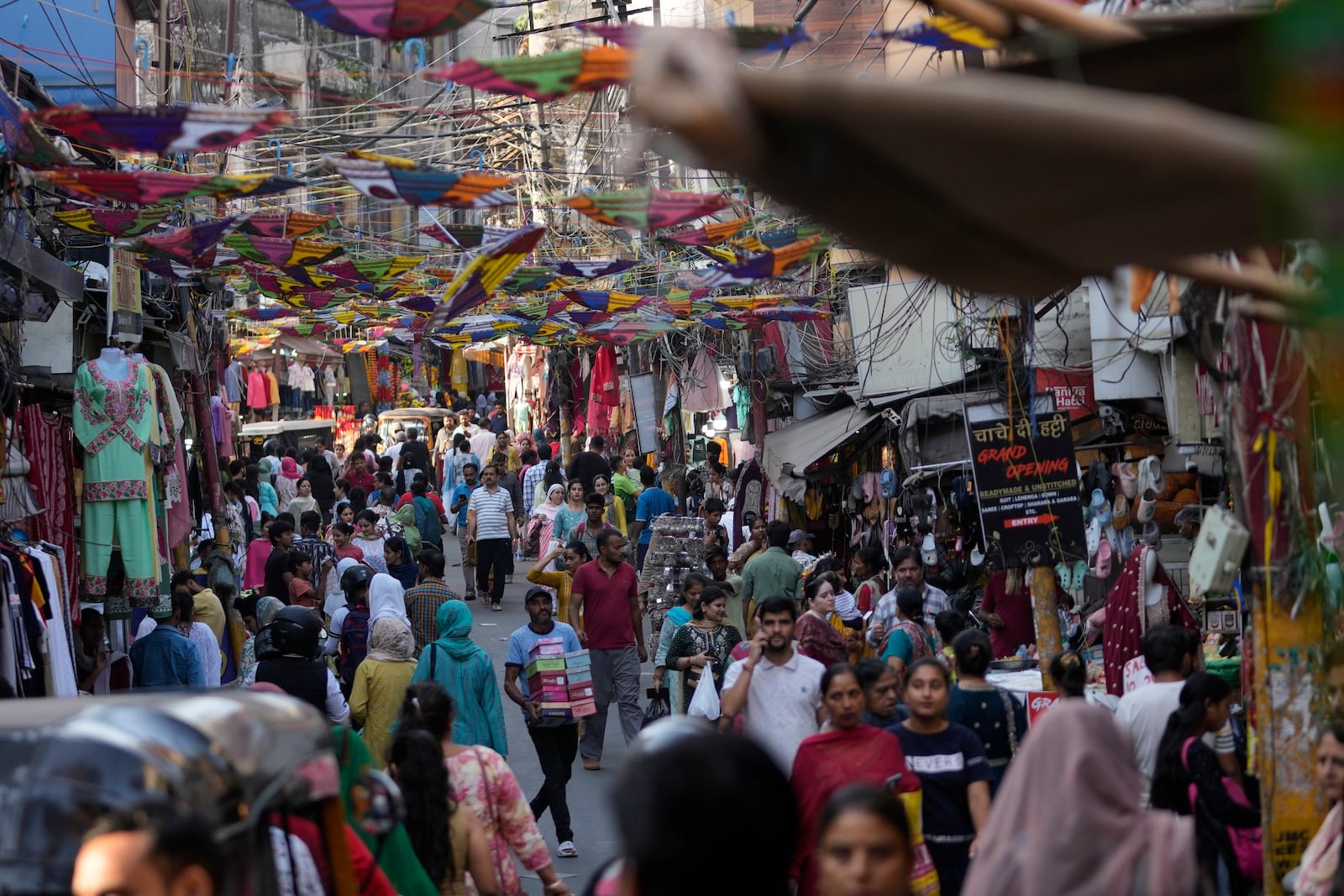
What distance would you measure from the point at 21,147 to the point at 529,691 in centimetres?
437

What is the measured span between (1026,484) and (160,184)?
5392mm

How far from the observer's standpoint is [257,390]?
35094 mm

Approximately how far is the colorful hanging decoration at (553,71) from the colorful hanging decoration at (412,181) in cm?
114

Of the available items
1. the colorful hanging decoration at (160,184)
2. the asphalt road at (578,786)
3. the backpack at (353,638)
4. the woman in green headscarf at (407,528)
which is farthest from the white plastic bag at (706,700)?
the woman in green headscarf at (407,528)

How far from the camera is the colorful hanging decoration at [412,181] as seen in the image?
23.7 ft

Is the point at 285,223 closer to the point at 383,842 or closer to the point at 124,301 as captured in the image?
the point at 124,301

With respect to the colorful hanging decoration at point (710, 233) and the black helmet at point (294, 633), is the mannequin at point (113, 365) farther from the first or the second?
the colorful hanging decoration at point (710, 233)

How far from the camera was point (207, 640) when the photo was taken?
1066 cm

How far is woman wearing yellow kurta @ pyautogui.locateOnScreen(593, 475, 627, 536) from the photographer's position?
60.5 ft

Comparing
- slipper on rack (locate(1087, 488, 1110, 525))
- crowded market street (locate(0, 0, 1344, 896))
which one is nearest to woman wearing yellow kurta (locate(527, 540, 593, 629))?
crowded market street (locate(0, 0, 1344, 896))

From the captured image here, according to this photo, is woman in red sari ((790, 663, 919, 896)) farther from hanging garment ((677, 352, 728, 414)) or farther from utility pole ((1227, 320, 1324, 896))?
hanging garment ((677, 352, 728, 414))

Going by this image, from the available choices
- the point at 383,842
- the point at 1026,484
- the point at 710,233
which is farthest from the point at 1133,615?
the point at 383,842

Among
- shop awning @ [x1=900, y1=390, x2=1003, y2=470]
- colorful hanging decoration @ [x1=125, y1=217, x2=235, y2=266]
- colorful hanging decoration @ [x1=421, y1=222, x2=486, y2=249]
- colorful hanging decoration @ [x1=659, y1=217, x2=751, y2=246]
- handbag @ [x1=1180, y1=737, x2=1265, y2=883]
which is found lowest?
handbag @ [x1=1180, y1=737, x2=1265, y2=883]

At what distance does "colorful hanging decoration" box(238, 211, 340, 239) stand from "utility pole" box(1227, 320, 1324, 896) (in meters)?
6.30
